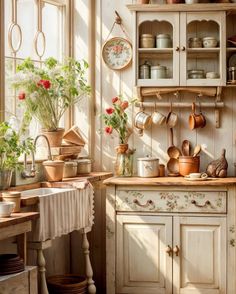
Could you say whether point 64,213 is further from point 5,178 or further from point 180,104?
point 180,104

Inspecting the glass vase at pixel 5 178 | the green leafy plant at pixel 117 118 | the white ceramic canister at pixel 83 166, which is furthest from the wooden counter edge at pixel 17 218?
the green leafy plant at pixel 117 118

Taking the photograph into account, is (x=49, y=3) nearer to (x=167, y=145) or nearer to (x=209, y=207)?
(x=167, y=145)

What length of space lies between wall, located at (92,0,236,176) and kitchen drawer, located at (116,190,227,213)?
1.88 feet

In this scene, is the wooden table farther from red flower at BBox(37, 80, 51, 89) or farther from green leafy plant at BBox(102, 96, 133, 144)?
green leafy plant at BBox(102, 96, 133, 144)

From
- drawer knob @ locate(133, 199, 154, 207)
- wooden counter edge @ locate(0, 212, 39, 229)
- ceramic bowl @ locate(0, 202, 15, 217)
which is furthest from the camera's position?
drawer knob @ locate(133, 199, 154, 207)

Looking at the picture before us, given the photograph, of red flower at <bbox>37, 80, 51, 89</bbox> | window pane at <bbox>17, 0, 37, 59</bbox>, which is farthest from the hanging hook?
red flower at <bbox>37, 80, 51, 89</bbox>

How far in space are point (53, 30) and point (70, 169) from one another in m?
1.14

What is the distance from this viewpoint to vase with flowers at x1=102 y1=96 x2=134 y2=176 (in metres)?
5.00

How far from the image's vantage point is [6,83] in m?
4.40

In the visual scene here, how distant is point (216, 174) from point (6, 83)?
1719 millimetres

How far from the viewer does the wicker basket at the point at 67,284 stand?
4.36 metres

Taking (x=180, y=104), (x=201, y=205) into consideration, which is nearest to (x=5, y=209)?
(x=201, y=205)

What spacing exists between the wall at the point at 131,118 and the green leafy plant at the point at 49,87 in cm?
26

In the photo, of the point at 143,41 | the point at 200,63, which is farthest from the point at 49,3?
the point at 200,63
